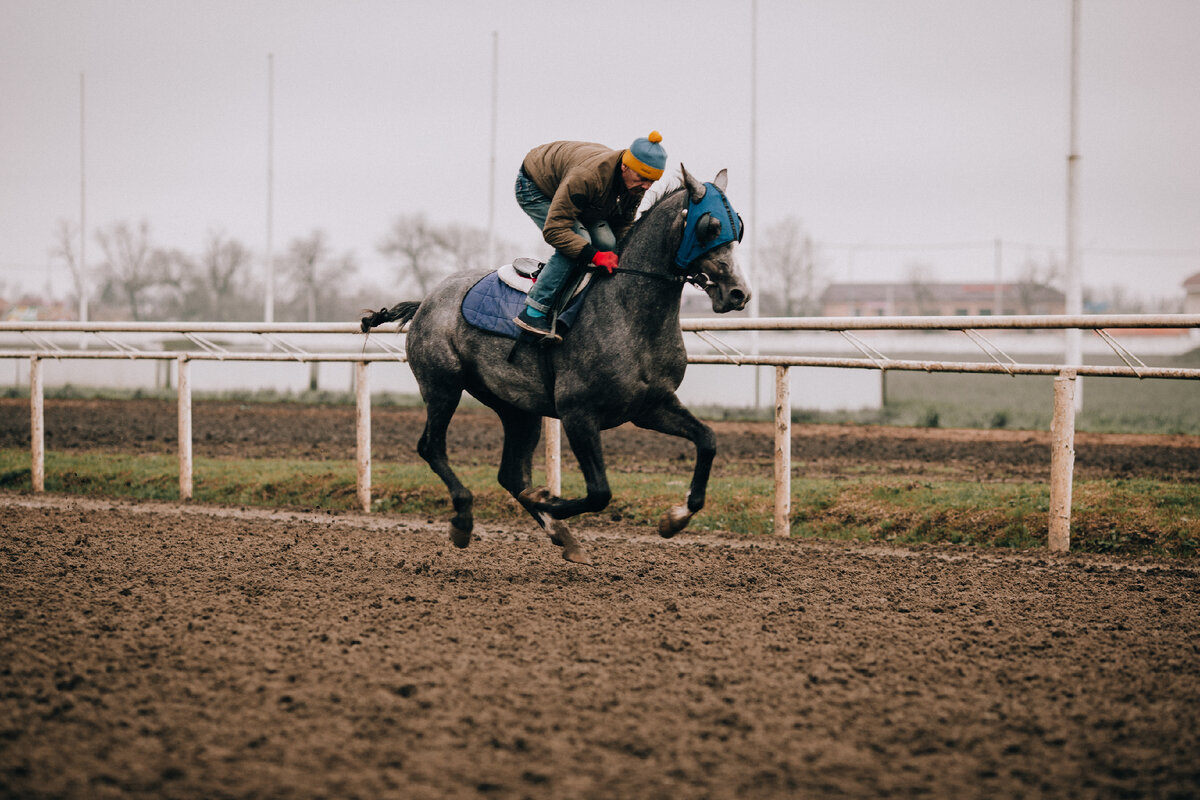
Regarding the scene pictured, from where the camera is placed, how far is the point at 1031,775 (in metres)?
2.94

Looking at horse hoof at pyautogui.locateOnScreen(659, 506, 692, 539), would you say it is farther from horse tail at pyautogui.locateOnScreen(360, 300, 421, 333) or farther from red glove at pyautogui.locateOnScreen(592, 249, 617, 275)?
horse tail at pyautogui.locateOnScreen(360, 300, 421, 333)

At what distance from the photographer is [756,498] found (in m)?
8.70

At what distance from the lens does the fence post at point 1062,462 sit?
691 centimetres

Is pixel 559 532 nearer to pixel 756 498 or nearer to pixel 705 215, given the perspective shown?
pixel 705 215

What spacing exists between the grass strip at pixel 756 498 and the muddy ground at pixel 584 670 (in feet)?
1.93

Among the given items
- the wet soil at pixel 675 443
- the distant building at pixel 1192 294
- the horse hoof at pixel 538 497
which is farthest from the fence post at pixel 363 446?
the distant building at pixel 1192 294

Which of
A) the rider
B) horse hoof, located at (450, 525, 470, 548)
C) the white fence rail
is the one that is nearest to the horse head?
the rider

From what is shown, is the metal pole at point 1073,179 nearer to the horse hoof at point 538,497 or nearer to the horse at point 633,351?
the horse at point 633,351

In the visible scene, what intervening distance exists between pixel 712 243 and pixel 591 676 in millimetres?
2537

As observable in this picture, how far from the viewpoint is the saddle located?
6113 millimetres

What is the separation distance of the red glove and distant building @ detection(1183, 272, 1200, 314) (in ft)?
168

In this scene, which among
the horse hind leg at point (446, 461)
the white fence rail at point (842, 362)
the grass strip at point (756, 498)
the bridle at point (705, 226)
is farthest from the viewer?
the grass strip at point (756, 498)

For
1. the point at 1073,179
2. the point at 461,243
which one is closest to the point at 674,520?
the point at 1073,179

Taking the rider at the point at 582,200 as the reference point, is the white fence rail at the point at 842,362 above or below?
below
